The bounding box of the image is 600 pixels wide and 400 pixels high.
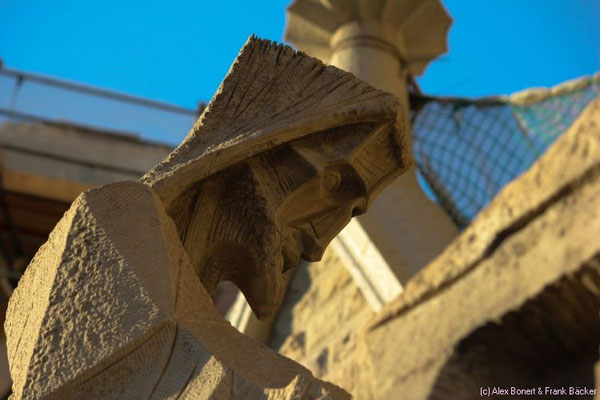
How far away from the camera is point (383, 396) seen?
→ 221 centimetres

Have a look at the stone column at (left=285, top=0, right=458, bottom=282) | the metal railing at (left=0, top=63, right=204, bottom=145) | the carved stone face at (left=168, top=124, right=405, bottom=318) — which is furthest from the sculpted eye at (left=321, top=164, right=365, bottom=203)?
the metal railing at (left=0, top=63, right=204, bottom=145)

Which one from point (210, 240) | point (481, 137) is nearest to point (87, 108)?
point (481, 137)

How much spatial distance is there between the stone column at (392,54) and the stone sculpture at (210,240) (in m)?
1.58

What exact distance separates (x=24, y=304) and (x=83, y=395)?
20cm

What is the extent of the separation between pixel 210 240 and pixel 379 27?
6.29 feet

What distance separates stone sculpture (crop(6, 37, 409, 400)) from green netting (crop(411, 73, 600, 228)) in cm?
159

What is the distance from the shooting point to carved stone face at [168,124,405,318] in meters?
1.15

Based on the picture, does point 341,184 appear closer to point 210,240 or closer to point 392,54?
point 210,240

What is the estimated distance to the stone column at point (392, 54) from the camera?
2811 mm

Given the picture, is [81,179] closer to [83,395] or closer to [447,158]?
[447,158]

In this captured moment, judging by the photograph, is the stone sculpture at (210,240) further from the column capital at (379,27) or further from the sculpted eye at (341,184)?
the column capital at (379,27)

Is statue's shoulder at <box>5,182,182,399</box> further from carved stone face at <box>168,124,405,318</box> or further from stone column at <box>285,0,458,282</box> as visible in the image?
stone column at <box>285,0,458,282</box>

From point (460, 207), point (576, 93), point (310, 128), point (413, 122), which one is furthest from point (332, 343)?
point (310, 128)

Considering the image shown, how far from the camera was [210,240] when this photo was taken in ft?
3.85
